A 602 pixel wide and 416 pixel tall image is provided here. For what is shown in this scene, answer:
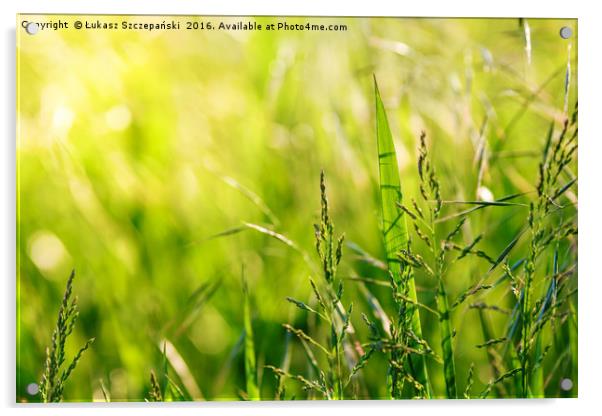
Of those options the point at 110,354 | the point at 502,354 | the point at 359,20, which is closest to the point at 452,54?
the point at 359,20

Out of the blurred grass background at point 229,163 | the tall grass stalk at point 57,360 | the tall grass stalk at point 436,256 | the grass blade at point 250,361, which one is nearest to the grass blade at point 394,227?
the tall grass stalk at point 436,256

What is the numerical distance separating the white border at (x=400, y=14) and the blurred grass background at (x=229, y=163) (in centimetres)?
2

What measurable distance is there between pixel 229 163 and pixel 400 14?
17.2 inches

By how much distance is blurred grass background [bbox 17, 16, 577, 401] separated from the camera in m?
1.30

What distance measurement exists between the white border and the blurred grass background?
0.07ft

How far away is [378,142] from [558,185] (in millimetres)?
372

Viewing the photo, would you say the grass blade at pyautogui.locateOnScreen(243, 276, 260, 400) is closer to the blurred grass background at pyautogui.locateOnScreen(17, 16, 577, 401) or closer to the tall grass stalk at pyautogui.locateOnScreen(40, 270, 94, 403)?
the blurred grass background at pyautogui.locateOnScreen(17, 16, 577, 401)

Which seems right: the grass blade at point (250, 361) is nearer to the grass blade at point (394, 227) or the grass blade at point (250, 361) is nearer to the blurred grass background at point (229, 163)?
the blurred grass background at point (229, 163)

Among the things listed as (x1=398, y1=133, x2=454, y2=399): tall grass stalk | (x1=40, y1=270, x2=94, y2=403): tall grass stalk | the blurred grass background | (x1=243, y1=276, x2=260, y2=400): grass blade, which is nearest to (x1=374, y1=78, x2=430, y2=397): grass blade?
(x1=398, y1=133, x2=454, y2=399): tall grass stalk

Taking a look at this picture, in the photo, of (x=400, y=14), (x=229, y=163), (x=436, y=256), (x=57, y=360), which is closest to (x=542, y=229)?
(x=436, y=256)

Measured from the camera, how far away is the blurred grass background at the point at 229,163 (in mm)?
1296

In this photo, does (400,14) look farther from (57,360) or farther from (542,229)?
(57,360)

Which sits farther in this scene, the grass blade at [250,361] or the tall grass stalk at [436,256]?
the grass blade at [250,361]

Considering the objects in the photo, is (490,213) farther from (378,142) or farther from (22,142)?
(22,142)
